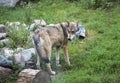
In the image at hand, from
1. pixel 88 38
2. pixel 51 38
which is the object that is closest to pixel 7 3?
pixel 88 38

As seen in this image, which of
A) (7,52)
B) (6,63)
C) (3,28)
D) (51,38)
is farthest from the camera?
(3,28)

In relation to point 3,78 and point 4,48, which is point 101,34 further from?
point 3,78

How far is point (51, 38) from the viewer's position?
9711 mm

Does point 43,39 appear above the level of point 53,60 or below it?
above

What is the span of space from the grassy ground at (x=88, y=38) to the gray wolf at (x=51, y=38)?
509mm

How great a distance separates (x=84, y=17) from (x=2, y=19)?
9.22 feet

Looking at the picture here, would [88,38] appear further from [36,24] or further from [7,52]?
[7,52]

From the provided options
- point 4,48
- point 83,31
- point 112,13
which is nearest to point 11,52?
point 4,48

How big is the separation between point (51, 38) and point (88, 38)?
9.14ft

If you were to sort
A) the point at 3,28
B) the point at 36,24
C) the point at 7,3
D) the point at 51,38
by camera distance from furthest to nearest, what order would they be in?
the point at 7,3 < the point at 3,28 < the point at 36,24 < the point at 51,38

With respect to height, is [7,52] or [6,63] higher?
[6,63]

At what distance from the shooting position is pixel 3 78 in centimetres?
927

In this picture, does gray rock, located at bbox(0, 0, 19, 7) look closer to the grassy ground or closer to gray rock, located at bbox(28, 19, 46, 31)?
the grassy ground

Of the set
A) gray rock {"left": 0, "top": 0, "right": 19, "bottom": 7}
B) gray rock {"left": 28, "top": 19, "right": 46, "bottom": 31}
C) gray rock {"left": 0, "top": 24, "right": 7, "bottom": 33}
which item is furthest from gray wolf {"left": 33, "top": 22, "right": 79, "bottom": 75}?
gray rock {"left": 0, "top": 0, "right": 19, "bottom": 7}
